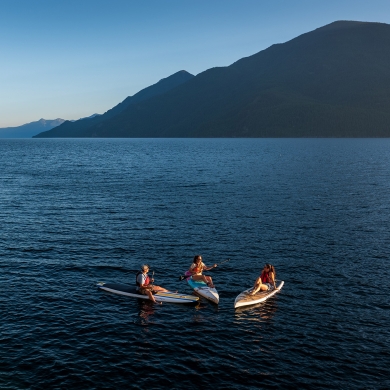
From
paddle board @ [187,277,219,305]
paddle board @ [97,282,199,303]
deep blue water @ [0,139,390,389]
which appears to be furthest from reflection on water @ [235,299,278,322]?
paddle board @ [97,282,199,303]

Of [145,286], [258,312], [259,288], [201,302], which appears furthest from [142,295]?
[259,288]

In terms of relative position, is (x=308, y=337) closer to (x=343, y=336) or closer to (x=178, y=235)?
(x=343, y=336)

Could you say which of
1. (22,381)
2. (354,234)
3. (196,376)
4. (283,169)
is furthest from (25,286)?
(283,169)

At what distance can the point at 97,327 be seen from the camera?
24.6 meters

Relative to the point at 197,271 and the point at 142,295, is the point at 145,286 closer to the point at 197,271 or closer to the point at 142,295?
the point at 142,295

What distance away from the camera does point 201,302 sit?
29.3 meters

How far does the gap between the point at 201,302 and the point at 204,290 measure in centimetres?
89

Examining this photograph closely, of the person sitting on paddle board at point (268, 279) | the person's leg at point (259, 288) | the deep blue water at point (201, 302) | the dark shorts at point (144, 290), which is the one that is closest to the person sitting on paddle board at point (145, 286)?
the dark shorts at point (144, 290)

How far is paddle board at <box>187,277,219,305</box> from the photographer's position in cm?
2859

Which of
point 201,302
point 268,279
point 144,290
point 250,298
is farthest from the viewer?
point 268,279

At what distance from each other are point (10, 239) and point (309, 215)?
124ft

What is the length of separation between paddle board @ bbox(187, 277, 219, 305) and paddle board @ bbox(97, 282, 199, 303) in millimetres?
838

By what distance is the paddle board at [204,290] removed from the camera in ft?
93.8

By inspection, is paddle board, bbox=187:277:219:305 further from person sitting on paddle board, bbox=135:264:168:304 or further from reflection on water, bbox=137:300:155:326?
reflection on water, bbox=137:300:155:326
